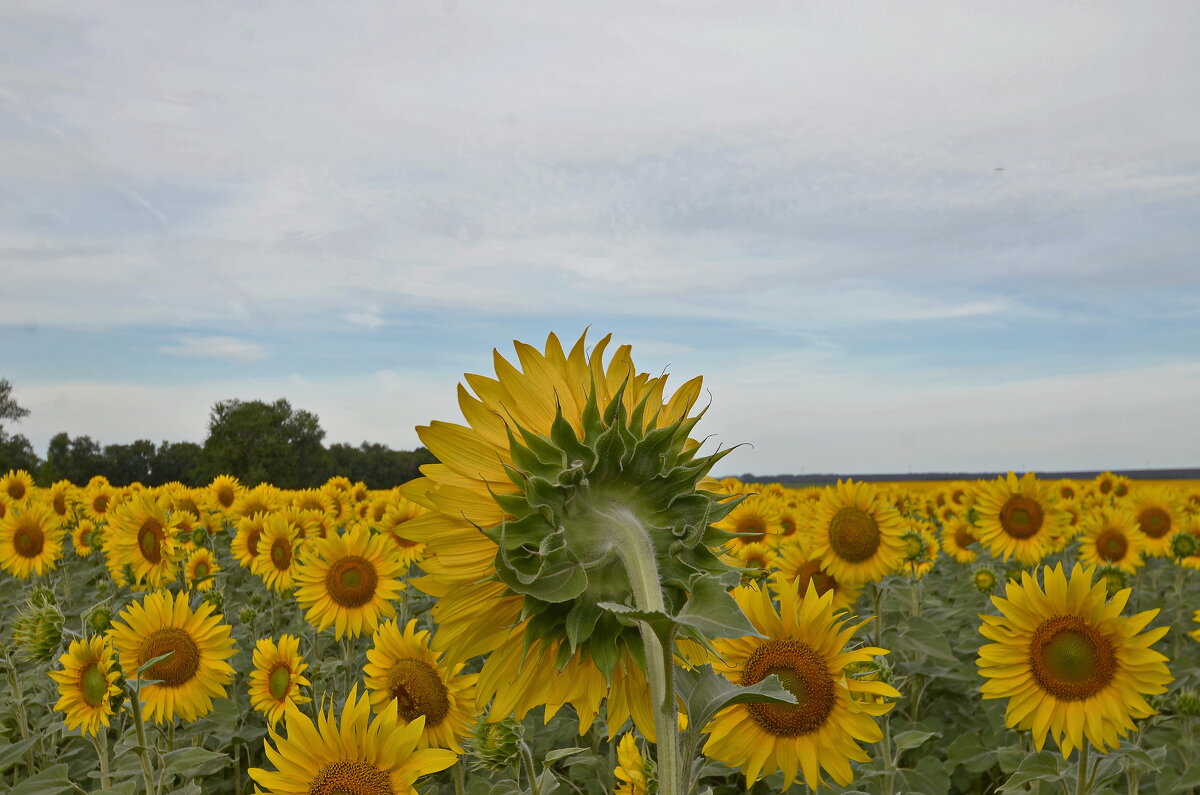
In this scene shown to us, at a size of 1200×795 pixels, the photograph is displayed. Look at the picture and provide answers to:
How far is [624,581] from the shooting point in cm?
133

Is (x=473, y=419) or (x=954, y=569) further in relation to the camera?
(x=954, y=569)

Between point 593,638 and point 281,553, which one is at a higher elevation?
point 593,638

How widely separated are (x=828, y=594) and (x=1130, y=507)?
9.61 meters

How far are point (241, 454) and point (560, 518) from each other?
6310 centimetres

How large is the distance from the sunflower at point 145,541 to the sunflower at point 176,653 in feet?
9.77

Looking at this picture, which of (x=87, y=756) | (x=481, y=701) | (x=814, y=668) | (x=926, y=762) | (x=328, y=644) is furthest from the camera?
(x=328, y=644)

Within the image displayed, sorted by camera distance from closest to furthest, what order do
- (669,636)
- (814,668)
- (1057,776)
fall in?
(669,636), (814,668), (1057,776)

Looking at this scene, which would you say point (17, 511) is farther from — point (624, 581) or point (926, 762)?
point (624, 581)

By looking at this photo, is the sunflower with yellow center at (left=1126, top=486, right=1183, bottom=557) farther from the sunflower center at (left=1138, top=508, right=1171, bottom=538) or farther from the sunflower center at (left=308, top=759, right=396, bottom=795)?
the sunflower center at (left=308, top=759, right=396, bottom=795)

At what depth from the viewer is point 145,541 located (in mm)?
7797

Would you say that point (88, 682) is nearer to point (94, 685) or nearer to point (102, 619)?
point (94, 685)

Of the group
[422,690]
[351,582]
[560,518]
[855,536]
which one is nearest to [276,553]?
[351,582]

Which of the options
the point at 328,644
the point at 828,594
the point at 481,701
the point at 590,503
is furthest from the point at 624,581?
the point at 328,644

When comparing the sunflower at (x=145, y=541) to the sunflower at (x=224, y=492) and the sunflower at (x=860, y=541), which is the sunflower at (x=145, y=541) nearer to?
the sunflower at (x=224, y=492)
